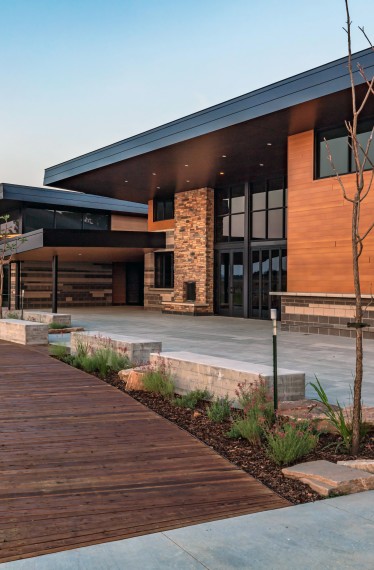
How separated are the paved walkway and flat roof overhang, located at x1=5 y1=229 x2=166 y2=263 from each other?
602 centimetres

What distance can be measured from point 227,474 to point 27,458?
77.1 inches

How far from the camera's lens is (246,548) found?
345 centimetres

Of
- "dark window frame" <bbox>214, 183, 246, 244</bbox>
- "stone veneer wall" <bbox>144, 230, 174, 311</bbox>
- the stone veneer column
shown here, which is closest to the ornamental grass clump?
"dark window frame" <bbox>214, 183, 246, 244</bbox>

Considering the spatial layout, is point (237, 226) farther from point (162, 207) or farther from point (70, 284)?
point (70, 284)

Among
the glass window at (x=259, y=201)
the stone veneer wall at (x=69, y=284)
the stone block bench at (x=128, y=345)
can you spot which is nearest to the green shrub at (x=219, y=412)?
the stone block bench at (x=128, y=345)

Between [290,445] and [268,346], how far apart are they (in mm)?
9569

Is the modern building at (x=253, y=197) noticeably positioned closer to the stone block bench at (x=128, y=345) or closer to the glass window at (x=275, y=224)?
the glass window at (x=275, y=224)

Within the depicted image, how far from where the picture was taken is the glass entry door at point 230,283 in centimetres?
2648

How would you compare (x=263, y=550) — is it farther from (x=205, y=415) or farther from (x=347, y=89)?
(x=347, y=89)

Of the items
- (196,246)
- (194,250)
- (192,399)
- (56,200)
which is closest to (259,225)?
(196,246)

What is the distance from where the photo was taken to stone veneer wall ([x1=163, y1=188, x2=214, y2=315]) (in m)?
27.7

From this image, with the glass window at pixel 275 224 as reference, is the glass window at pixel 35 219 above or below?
above

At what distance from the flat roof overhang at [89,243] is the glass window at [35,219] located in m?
4.90

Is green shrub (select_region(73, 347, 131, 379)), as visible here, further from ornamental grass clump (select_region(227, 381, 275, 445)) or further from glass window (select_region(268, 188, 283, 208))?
glass window (select_region(268, 188, 283, 208))
